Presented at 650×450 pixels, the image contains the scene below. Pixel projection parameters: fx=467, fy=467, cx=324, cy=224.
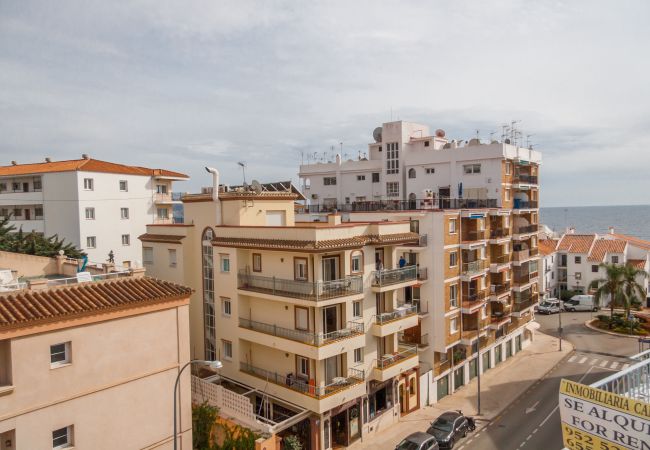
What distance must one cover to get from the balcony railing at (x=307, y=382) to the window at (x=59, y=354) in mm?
13277

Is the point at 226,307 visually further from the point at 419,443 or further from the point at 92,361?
the point at 419,443

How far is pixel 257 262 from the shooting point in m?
31.2

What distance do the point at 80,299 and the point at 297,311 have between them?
42.4 feet

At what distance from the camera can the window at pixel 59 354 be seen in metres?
18.2

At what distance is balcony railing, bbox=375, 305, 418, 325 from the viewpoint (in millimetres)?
31067

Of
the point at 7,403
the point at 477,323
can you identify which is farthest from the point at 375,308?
the point at 7,403

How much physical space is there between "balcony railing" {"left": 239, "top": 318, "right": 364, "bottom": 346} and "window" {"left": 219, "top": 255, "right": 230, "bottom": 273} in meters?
4.02

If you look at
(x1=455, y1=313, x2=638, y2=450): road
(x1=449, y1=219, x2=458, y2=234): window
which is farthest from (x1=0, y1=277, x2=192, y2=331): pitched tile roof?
(x1=449, y1=219, x2=458, y2=234): window

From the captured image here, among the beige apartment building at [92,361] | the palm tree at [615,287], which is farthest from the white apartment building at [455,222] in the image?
the beige apartment building at [92,361]

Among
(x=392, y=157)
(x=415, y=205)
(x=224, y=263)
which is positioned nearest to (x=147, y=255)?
(x=224, y=263)

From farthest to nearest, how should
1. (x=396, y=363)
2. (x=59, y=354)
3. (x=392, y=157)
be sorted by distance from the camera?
(x=392, y=157)
(x=396, y=363)
(x=59, y=354)

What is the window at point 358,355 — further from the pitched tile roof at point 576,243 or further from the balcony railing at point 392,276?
the pitched tile roof at point 576,243

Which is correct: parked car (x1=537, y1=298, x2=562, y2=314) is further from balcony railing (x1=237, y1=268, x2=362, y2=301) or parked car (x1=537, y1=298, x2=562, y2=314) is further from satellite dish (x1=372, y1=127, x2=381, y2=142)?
balcony railing (x1=237, y1=268, x2=362, y2=301)

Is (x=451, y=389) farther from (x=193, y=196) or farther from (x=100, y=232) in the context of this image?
(x=100, y=232)
